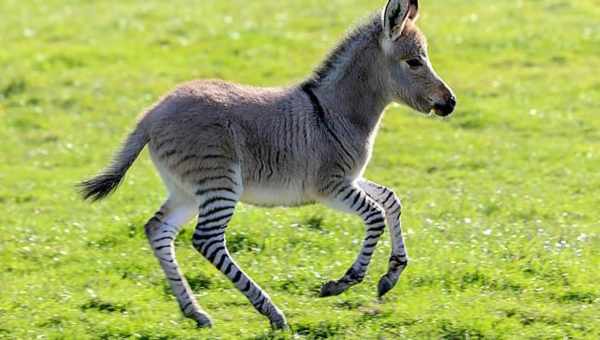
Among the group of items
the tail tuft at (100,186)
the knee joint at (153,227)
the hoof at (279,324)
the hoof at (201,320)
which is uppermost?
the tail tuft at (100,186)

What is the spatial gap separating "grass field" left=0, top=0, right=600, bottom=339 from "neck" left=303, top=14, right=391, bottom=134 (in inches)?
62.2

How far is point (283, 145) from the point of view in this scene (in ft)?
34.7

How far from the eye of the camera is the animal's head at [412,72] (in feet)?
36.5

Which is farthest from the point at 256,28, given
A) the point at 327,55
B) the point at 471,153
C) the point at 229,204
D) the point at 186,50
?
the point at 229,204

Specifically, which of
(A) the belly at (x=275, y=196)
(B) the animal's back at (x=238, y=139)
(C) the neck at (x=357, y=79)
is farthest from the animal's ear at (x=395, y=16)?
(A) the belly at (x=275, y=196)

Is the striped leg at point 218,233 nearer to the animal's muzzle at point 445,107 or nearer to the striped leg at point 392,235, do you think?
the striped leg at point 392,235

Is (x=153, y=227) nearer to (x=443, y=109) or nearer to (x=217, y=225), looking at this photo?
(x=217, y=225)

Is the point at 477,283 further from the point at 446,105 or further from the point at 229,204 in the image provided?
the point at 229,204

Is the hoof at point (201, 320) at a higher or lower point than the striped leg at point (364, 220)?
lower

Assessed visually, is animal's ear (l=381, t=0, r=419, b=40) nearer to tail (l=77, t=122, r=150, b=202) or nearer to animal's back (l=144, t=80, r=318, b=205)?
animal's back (l=144, t=80, r=318, b=205)

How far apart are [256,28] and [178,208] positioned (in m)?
15.0

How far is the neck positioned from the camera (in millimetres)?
11156

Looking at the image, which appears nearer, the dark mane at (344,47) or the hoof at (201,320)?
the hoof at (201,320)

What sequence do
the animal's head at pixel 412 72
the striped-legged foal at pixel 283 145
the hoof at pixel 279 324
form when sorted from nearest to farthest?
the hoof at pixel 279 324 < the striped-legged foal at pixel 283 145 < the animal's head at pixel 412 72
